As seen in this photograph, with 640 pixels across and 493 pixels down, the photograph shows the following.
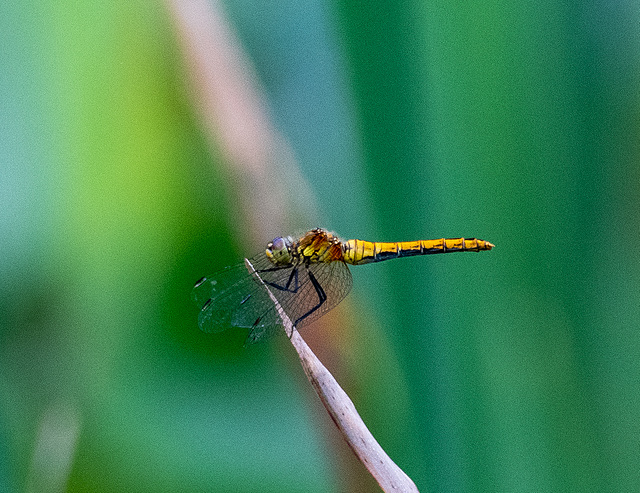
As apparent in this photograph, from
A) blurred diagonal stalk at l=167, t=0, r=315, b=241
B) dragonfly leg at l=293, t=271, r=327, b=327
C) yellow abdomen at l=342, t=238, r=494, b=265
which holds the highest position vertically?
blurred diagonal stalk at l=167, t=0, r=315, b=241

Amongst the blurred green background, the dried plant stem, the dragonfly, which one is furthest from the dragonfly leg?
the dried plant stem

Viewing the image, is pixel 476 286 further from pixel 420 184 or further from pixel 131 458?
pixel 131 458

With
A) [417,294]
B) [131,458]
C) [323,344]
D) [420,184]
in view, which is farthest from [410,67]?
[131,458]

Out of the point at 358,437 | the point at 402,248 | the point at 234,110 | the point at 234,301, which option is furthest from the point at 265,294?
the point at 358,437

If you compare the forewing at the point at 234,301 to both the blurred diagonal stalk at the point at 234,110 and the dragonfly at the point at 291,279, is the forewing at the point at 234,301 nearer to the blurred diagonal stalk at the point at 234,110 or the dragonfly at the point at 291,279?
the dragonfly at the point at 291,279

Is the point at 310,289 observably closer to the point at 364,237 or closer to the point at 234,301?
the point at 234,301

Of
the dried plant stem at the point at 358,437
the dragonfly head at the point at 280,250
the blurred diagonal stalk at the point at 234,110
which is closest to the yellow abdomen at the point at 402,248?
the dragonfly head at the point at 280,250

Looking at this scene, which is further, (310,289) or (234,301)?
(310,289)

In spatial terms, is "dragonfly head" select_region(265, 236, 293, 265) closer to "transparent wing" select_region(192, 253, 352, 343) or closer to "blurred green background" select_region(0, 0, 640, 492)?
"transparent wing" select_region(192, 253, 352, 343)
